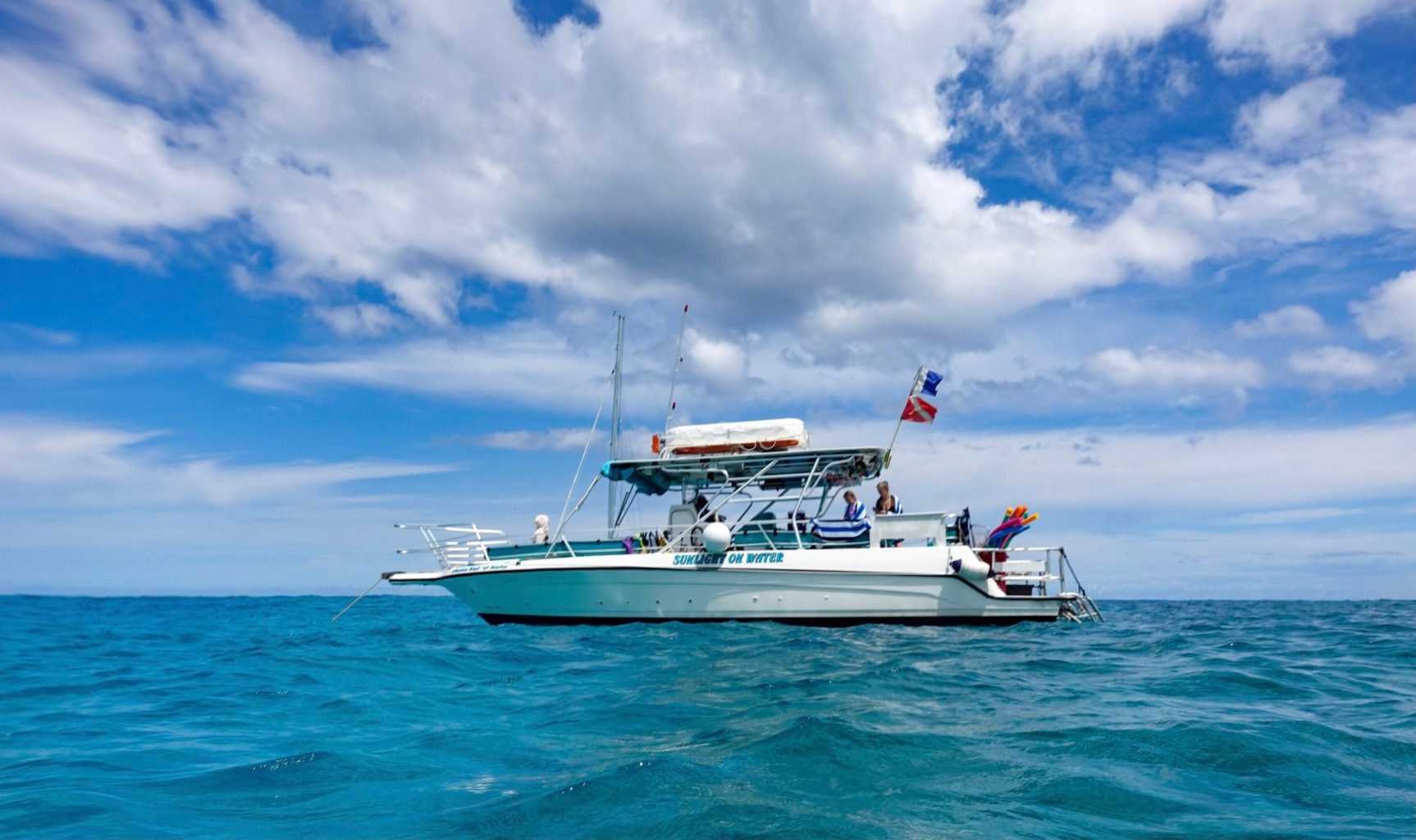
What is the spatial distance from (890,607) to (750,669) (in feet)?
20.7

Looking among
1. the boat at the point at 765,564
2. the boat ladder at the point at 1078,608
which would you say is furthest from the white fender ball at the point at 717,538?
the boat ladder at the point at 1078,608

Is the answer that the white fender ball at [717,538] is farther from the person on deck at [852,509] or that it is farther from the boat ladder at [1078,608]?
the boat ladder at [1078,608]

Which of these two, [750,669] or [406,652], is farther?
[406,652]

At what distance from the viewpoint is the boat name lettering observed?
1630cm

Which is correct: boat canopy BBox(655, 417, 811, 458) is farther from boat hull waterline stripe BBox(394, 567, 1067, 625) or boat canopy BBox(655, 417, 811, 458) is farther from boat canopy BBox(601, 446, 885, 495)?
boat hull waterline stripe BBox(394, 567, 1067, 625)

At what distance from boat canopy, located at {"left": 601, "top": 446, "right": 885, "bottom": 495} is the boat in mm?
40

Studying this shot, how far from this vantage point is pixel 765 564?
1625cm

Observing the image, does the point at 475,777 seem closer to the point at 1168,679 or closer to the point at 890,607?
the point at 1168,679

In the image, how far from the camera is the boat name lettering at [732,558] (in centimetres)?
1630

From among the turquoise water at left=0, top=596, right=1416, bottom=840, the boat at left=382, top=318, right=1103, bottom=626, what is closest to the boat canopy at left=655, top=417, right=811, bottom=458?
the boat at left=382, top=318, right=1103, bottom=626

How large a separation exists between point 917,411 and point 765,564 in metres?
4.42

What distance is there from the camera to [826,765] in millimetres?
5793

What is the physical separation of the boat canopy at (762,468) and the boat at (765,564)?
1.6 inches

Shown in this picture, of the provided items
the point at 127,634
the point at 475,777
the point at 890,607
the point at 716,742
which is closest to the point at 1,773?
the point at 475,777
